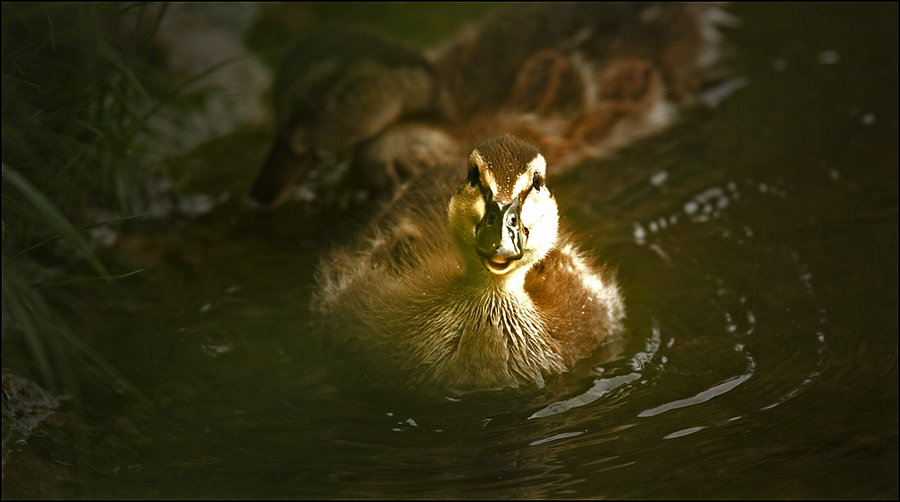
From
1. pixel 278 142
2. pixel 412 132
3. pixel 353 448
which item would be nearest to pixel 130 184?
pixel 278 142

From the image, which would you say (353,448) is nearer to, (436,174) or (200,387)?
(200,387)

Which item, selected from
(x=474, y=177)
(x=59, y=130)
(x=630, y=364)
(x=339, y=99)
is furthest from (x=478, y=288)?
(x=59, y=130)

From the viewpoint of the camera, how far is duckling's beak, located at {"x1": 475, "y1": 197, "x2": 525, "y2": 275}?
105 inches

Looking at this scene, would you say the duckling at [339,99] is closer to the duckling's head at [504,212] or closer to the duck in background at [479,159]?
the duck in background at [479,159]

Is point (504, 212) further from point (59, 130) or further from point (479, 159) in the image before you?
point (59, 130)

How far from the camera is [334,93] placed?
4.41 meters

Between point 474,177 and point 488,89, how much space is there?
1.99m

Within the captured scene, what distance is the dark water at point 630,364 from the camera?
263 cm

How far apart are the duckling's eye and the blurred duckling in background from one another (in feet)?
4.02

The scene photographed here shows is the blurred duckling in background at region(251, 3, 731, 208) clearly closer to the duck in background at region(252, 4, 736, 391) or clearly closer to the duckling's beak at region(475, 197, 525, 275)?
the duck in background at region(252, 4, 736, 391)

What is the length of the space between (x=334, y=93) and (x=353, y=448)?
6.94 feet

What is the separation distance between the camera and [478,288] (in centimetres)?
304

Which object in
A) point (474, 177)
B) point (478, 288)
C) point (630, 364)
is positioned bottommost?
point (630, 364)

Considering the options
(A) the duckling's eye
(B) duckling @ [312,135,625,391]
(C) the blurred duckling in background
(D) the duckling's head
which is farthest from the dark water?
(A) the duckling's eye
